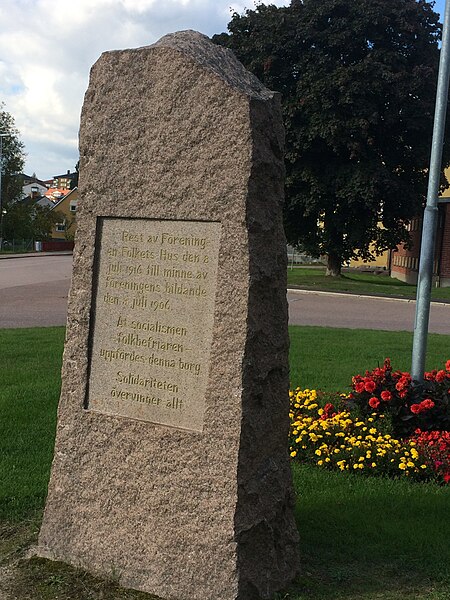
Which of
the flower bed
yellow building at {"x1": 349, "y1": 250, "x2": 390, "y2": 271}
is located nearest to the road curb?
the flower bed

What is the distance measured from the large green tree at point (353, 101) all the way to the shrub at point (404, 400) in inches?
735

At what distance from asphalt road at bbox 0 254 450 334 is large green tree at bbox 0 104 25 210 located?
127ft

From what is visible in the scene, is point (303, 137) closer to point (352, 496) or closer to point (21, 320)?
point (21, 320)

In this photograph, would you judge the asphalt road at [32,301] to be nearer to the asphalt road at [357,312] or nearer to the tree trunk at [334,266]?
the asphalt road at [357,312]

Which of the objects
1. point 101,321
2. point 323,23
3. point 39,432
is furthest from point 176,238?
point 323,23

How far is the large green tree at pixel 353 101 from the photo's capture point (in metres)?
25.1

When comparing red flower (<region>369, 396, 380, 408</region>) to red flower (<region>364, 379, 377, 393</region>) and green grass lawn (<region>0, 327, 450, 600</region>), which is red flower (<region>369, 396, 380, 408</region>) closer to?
red flower (<region>364, 379, 377, 393</region>)

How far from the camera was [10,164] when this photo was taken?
205ft

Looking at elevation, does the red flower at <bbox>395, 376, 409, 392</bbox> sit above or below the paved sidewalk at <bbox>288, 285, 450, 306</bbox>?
above

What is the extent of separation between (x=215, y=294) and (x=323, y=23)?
25507 millimetres

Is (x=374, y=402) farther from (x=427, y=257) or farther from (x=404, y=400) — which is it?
(x=427, y=257)

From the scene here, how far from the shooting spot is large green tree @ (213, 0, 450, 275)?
25.1 meters

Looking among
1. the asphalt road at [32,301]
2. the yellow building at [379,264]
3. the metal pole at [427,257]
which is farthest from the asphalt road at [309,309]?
the yellow building at [379,264]

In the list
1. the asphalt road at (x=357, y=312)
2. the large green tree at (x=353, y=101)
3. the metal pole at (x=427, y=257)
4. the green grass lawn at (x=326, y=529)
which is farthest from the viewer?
the large green tree at (x=353, y=101)
